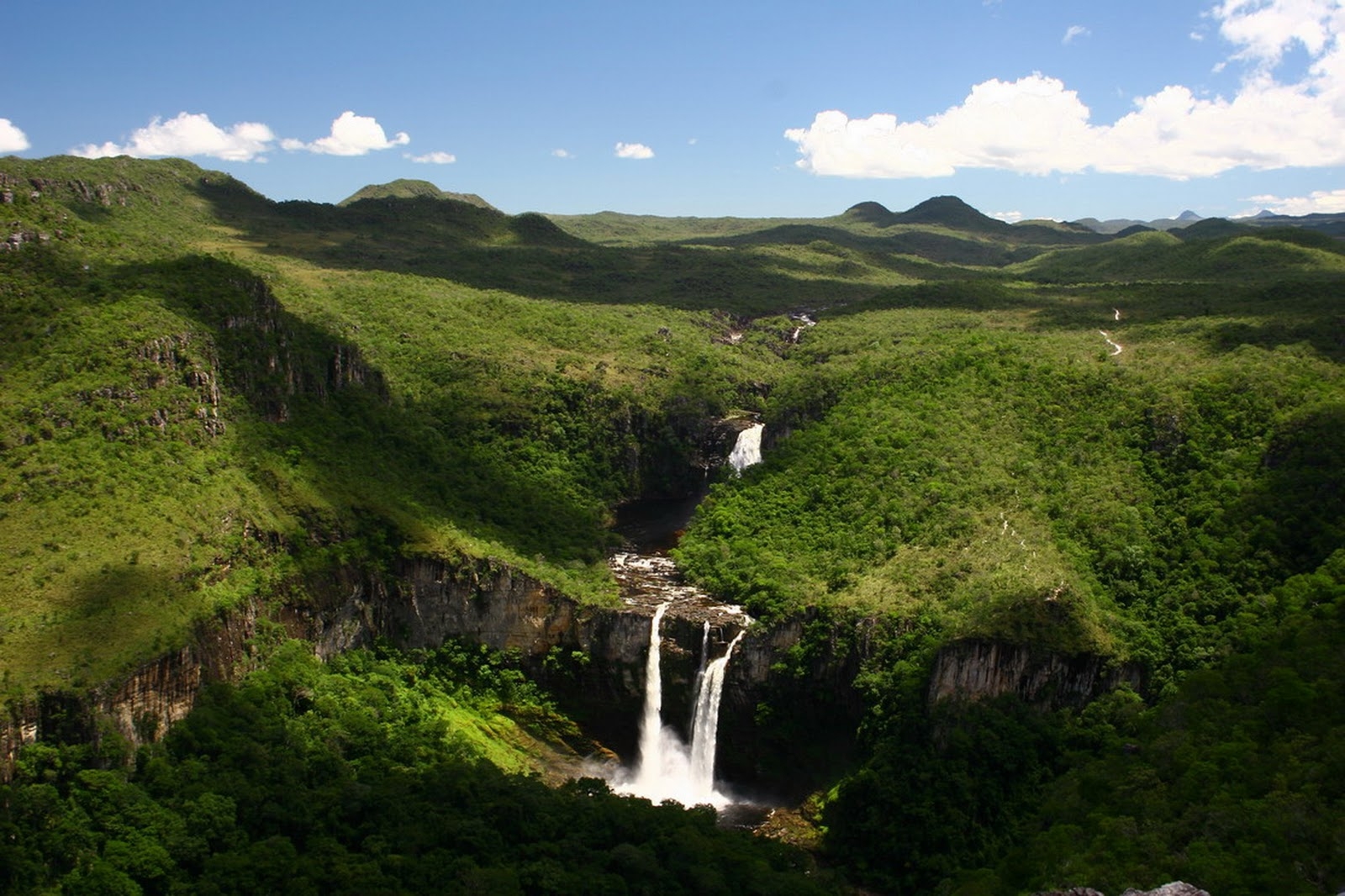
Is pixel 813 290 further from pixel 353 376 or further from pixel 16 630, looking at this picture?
pixel 16 630

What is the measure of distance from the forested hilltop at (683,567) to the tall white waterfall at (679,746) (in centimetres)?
339

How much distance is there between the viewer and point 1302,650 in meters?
42.9

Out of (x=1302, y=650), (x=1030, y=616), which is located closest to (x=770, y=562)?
(x=1030, y=616)

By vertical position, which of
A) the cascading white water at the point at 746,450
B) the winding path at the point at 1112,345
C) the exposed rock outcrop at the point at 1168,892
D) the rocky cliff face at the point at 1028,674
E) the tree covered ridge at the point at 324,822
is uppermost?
the winding path at the point at 1112,345

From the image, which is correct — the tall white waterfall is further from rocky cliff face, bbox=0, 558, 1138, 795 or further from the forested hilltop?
the forested hilltop

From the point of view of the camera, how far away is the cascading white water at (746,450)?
281 feet

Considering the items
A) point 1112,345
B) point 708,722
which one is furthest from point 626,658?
point 1112,345

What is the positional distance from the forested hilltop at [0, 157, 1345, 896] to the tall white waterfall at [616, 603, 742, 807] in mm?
3394

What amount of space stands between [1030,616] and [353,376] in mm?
46600

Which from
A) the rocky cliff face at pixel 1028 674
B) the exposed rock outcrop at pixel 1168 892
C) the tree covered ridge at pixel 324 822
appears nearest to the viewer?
the exposed rock outcrop at pixel 1168 892

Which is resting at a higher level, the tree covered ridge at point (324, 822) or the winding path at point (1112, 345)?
the winding path at point (1112, 345)

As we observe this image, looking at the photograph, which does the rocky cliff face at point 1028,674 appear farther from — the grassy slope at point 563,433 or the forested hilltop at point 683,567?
the grassy slope at point 563,433

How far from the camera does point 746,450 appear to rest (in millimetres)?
86375

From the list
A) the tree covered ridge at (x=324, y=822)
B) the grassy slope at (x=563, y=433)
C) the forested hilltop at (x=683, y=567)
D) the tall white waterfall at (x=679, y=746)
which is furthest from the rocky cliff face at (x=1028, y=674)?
the tall white waterfall at (x=679, y=746)
